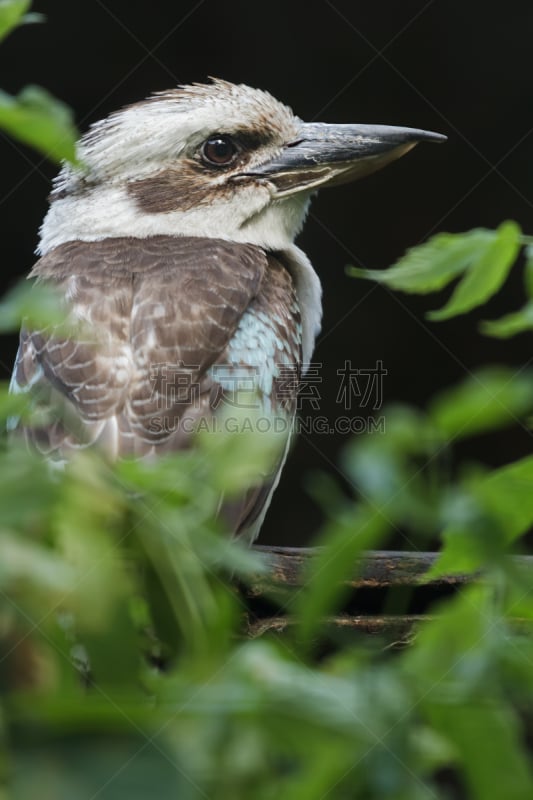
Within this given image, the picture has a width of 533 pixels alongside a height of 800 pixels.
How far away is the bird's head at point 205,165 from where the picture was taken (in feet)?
9.30

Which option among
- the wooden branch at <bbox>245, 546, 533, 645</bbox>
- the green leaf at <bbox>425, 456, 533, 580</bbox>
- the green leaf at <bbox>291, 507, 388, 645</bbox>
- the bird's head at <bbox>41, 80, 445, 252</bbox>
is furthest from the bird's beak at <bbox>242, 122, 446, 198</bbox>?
the green leaf at <bbox>291, 507, 388, 645</bbox>

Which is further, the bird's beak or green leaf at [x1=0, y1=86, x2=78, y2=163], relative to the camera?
the bird's beak

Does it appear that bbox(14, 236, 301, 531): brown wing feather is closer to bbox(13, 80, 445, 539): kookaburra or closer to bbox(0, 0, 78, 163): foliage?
bbox(13, 80, 445, 539): kookaburra

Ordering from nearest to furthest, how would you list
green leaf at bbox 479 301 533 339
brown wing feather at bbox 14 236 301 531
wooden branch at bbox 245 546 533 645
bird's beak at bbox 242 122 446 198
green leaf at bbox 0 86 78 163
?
1. green leaf at bbox 0 86 78 163
2. green leaf at bbox 479 301 533 339
3. wooden branch at bbox 245 546 533 645
4. brown wing feather at bbox 14 236 301 531
5. bird's beak at bbox 242 122 446 198

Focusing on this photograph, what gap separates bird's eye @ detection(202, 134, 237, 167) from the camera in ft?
9.37

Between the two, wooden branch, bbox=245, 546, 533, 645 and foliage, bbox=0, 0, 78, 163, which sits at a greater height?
foliage, bbox=0, 0, 78, 163

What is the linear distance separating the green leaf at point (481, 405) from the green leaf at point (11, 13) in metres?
0.28

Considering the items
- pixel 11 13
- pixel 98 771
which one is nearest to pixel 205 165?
pixel 11 13

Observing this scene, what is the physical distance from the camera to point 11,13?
562 mm

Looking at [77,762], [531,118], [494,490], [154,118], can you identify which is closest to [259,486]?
[154,118]

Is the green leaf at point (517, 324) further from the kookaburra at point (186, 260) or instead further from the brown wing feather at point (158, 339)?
the kookaburra at point (186, 260)

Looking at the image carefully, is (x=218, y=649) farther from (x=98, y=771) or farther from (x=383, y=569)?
(x=383, y=569)

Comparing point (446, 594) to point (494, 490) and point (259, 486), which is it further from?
point (494, 490)

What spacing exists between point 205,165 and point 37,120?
2.39 meters
